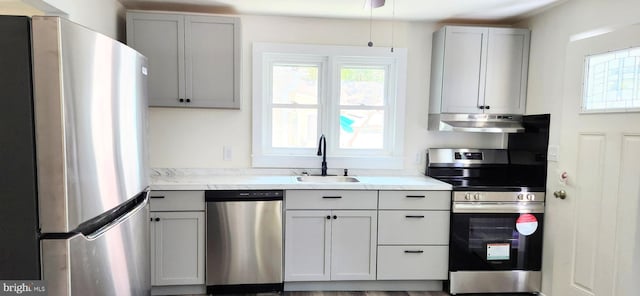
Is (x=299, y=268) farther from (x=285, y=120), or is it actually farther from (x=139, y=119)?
(x=139, y=119)

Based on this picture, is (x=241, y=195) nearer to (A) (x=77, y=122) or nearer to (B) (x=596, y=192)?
(A) (x=77, y=122)

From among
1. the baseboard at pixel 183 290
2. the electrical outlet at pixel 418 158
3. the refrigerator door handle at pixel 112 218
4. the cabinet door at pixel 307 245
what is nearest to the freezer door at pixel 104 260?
the refrigerator door handle at pixel 112 218

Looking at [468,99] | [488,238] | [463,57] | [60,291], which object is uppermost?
[463,57]

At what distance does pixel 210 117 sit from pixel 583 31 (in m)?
2.89

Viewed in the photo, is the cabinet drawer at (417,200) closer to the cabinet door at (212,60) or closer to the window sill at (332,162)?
the window sill at (332,162)

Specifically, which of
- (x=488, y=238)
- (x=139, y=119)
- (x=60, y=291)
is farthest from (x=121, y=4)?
(x=488, y=238)

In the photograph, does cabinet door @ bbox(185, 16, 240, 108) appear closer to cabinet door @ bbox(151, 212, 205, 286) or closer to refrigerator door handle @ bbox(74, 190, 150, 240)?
cabinet door @ bbox(151, 212, 205, 286)

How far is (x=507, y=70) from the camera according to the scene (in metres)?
2.99

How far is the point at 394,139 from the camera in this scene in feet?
10.8

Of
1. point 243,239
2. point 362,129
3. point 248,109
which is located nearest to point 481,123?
point 362,129

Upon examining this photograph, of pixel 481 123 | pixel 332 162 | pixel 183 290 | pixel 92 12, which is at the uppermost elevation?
pixel 92 12

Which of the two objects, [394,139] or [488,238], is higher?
[394,139]

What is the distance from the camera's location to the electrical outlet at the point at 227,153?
10.3ft

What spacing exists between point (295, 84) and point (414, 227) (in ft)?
5.26
